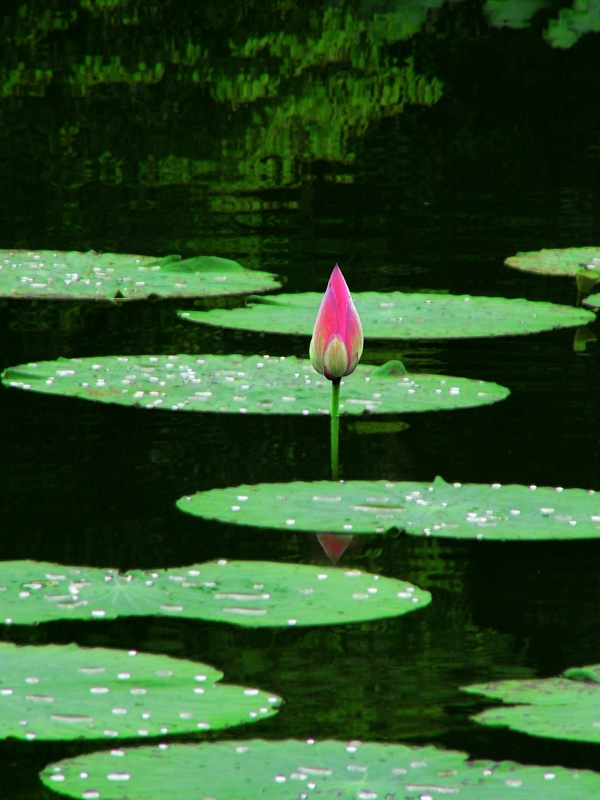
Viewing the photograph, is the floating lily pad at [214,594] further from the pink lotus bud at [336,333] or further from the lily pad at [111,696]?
the pink lotus bud at [336,333]

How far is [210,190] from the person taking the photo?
366 inches

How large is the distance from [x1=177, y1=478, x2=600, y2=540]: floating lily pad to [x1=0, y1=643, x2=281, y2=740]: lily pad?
0.81 meters

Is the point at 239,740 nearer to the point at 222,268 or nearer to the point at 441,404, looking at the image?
the point at 441,404

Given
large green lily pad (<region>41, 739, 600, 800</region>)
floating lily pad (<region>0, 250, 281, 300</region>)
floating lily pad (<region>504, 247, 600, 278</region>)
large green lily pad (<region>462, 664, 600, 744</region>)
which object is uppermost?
floating lily pad (<region>504, 247, 600, 278</region>)

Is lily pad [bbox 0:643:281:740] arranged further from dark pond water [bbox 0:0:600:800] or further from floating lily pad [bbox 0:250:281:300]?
floating lily pad [bbox 0:250:281:300]

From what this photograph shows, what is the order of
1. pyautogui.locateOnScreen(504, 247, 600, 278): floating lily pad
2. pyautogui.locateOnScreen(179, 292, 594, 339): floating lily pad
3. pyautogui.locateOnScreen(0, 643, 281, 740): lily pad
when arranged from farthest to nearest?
pyautogui.locateOnScreen(504, 247, 600, 278): floating lily pad
pyautogui.locateOnScreen(179, 292, 594, 339): floating lily pad
pyautogui.locateOnScreen(0, 643, 281, 740): lily pad

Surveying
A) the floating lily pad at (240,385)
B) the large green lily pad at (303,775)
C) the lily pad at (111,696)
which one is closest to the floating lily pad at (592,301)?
the floating lily pad at (240,385)

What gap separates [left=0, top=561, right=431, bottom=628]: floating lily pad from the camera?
289 cm

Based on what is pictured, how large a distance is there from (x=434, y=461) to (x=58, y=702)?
202 cm

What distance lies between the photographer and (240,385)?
4.64 m

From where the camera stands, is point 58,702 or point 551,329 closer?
point 58,702

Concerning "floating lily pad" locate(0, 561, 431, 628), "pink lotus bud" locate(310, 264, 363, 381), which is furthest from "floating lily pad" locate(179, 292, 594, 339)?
"floating lily pad" locate(0, 561, 431, 628)

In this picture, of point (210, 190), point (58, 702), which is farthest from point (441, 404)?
point (210, 190)

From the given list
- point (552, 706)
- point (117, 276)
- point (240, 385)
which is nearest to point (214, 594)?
point (552, 706)
